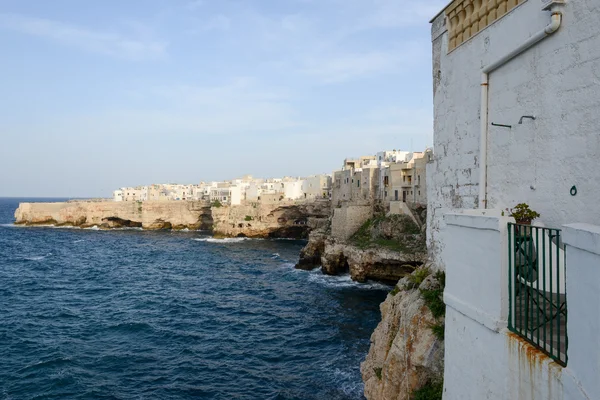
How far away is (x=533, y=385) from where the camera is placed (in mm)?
4734

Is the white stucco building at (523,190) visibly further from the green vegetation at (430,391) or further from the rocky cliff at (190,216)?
the rocky cliff at (190,216)

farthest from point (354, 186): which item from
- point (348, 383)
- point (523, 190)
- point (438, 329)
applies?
point (523, 190)

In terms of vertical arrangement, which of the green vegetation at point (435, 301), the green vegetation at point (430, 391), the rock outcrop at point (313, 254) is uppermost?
the green vegetation at point (435, 301)

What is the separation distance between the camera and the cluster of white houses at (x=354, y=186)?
42.8 m

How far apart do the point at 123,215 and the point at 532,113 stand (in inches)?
3367

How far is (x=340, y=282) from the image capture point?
35844 mm

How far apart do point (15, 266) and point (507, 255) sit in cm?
4970

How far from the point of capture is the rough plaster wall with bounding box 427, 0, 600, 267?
19.2 feet

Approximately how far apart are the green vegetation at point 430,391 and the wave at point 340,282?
2480 cm

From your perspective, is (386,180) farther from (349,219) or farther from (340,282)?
(340,282)

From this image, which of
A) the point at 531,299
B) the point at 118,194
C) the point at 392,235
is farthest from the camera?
the point at 118,194

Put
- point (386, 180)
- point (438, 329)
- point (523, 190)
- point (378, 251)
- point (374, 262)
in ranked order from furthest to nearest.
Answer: point (386, 180), point (374, 262), point (378, 251), point (438, 329), point (523, 190)

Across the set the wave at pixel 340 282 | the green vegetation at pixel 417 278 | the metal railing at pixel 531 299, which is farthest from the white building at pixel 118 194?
the metal railing at pixel 531 299

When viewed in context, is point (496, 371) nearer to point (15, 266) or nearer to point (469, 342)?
point (469, 342)
